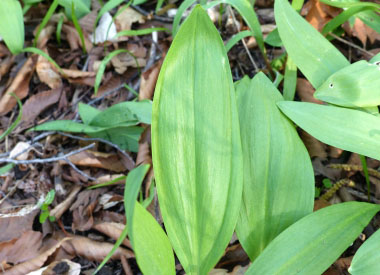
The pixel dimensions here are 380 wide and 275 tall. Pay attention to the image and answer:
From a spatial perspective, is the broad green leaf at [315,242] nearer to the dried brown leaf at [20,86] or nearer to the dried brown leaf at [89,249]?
the dried brown leaf at [89,249]

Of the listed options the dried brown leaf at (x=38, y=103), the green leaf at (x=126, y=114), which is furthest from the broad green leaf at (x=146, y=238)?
the dried brown leaf at (x=38, y=103)

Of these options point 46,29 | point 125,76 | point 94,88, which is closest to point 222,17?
point 125,76

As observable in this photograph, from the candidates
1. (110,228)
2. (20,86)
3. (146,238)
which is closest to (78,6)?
(20,86)

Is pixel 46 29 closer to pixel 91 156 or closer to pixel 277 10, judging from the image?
pixel 91 156

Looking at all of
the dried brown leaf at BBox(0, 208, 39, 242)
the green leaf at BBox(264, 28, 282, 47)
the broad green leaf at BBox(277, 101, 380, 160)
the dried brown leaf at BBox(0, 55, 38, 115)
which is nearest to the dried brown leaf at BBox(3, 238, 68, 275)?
the dried brown leaf at BBox(0, 208, 39, 242)

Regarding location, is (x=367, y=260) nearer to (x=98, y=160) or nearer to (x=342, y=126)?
(x=342, y=126)

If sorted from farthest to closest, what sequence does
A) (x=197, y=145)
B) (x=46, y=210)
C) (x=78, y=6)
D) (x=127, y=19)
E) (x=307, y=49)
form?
(x=127, y=19) < (x=78, y=6) < (x=46, y=210) < (x=307, y=49) < (x=197, y=145)

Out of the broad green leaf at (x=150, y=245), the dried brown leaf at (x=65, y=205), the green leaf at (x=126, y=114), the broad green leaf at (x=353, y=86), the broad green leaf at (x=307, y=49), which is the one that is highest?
the broad green leaf at (x=307, y=49)
